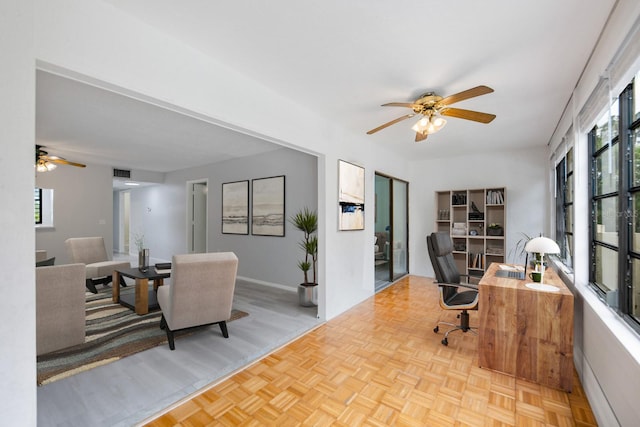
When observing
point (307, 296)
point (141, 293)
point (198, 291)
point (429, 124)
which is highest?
point (429, 124)

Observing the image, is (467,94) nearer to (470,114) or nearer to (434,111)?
(470,114)

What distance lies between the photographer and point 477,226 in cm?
518

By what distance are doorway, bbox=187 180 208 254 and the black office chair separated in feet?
17.4

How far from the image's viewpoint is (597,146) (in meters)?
2.45

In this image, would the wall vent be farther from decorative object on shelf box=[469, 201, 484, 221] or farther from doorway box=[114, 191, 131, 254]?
decorative object on shelf box=[469, 201, 484, 221]

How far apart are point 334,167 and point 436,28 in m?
1.95

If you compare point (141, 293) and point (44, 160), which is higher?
point (44, 160)

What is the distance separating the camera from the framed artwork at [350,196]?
363cm

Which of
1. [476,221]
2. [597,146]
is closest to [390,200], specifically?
[476,221]

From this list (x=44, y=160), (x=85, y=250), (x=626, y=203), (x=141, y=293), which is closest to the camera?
(x=626, y=203)

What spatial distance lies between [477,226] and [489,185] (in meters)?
0.77

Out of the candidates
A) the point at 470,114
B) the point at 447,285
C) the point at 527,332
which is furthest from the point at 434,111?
the point at 527,332

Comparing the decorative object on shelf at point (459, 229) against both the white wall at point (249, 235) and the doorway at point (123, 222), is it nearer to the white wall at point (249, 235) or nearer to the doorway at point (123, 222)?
the white wall at point (249, 235)

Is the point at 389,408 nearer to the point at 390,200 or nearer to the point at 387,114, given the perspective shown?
the point at 387,114
